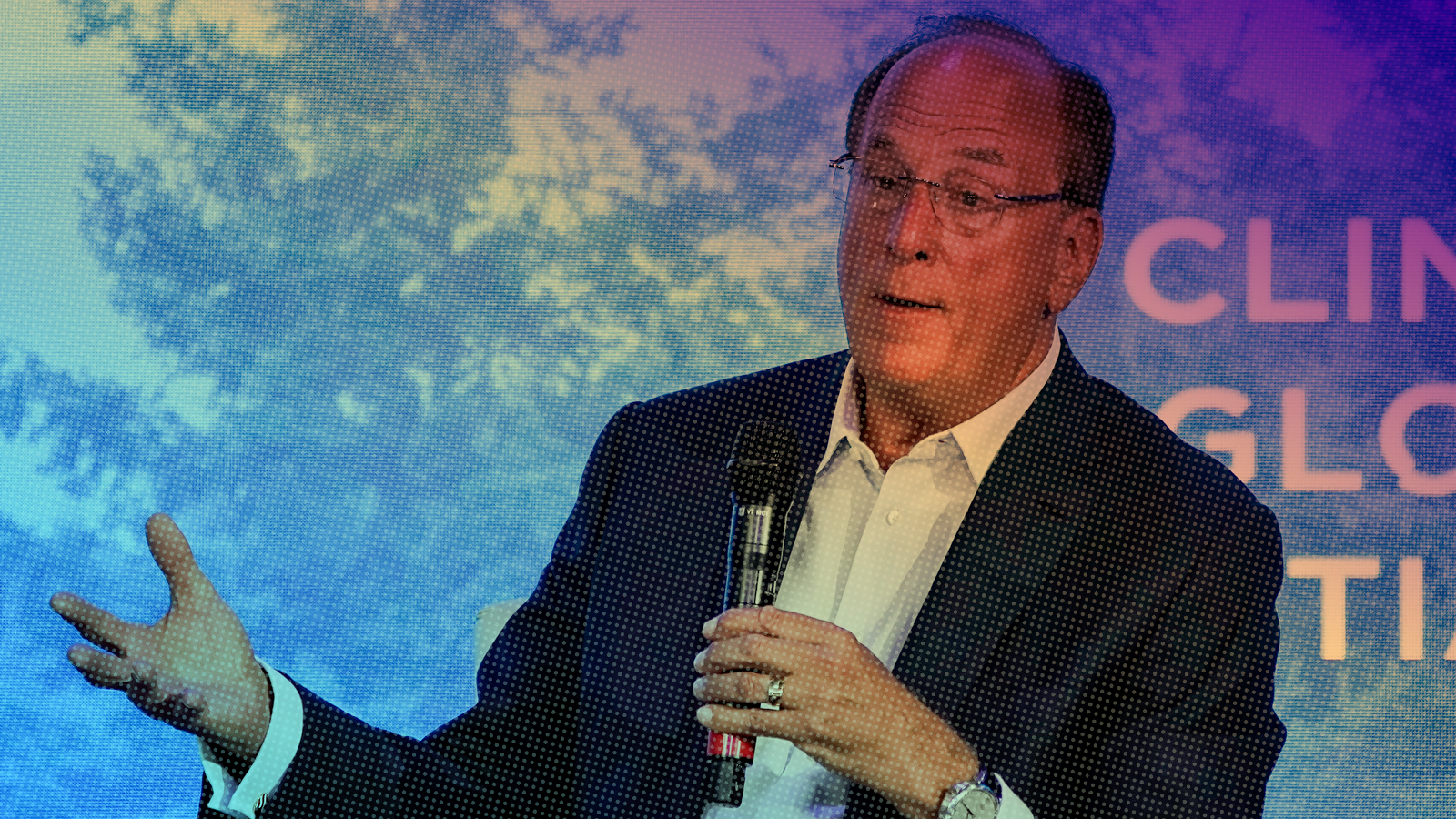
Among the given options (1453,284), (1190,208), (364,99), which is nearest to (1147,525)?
(1190,208)

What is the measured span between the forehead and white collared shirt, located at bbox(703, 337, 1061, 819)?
316mm

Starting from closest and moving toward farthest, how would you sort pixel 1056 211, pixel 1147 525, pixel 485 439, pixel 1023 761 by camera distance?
pixel 1023 761 < pixel 1147 525 < pixel 1056 211 < pixel 485 439

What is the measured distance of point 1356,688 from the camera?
116 inches

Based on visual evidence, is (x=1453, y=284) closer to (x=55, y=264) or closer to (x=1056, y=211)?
(x=1056, y=211)

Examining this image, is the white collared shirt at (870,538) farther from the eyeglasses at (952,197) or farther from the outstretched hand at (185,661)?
the outstretched hand at (185,661)

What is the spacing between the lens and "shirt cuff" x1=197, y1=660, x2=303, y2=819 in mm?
1441

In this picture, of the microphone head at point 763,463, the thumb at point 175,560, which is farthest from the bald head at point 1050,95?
the thumb at point 175,560

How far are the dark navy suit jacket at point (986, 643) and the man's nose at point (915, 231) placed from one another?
0.26 m

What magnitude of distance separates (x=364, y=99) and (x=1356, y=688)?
2982mm

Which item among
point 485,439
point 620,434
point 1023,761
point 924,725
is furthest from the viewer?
point 485,439

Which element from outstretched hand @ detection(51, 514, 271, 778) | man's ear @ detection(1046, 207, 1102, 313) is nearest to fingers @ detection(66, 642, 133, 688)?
outstretched hand @ detection(51, 514, 271, 778)

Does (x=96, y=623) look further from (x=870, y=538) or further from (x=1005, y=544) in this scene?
(x=1005, y=544)

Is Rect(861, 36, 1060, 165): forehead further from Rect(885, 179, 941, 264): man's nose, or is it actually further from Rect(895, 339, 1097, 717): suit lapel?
Rect(895, 339, 1097, 717): suit lapel

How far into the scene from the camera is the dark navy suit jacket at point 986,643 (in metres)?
1.53
